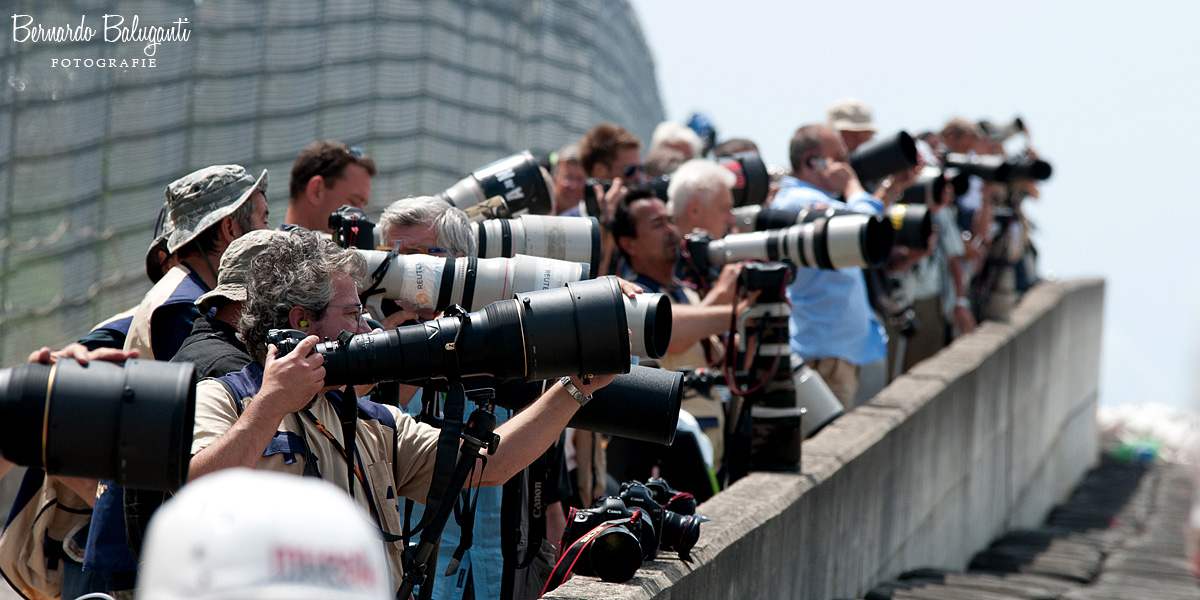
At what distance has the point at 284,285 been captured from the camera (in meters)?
2.30

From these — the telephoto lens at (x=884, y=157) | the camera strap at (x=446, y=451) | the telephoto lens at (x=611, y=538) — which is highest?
the telephoto lens at (x=884, y=157)

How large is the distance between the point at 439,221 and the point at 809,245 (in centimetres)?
166

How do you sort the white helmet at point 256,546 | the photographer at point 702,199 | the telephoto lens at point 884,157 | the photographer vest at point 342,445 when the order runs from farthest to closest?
the telephoto lens at point 884,157, the photographer at point 702,199, the photographer vest at point 342,445, the white helmet at point 256,546

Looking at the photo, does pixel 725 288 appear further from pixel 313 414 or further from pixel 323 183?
pixel 313 414

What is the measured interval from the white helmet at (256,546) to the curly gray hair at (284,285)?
1.18m

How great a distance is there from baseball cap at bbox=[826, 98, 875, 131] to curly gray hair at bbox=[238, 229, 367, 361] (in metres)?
5.08

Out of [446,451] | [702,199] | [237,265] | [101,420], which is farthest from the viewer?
[702,199]

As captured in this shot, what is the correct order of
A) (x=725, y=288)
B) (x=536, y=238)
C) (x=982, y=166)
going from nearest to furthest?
(x=536, y=238)
(x=725, y=288)
(x=982, y=166)

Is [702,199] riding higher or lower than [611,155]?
lower

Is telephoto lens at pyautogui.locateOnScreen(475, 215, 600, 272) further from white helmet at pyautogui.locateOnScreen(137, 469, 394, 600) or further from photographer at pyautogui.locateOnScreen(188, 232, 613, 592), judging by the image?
white helmet at pyautogui.locateOnScreen(137, 469, 394, 600)

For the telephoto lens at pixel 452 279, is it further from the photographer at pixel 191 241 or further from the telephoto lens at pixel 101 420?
the telephoto lens at pixel 101 420

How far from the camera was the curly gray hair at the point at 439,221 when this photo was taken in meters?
3.08

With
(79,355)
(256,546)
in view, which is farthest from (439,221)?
(256,546)

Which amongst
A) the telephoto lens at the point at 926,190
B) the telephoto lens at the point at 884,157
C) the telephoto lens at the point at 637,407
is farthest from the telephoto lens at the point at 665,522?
the telephoto lens at the point at 926,190
